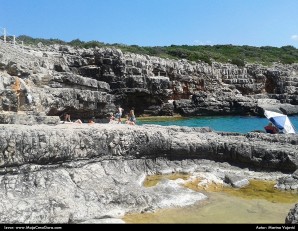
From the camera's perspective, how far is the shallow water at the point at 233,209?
9.88 meters

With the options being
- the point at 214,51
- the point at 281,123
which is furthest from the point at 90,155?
the point at 214,51

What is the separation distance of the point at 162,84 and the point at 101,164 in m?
32.1

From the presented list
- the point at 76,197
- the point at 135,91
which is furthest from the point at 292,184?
the point at 135,91

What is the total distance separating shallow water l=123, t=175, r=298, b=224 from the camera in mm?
9875

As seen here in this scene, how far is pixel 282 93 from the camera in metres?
53.8

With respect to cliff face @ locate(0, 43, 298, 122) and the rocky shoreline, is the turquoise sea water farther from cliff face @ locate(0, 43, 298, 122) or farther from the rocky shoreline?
the rocky shoreline

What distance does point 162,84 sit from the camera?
44281 millimetres

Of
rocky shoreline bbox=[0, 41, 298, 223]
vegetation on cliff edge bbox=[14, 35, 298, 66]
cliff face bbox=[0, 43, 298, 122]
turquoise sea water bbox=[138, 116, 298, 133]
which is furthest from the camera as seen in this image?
vegetation on cliff edge bbox=[14, 35, 298, 66]

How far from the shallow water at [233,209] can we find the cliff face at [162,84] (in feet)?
39.3

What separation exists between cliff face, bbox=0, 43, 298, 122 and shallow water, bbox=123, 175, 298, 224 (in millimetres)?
11967

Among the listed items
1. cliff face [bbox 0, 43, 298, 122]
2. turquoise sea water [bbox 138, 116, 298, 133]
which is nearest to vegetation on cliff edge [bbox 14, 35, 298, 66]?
cliff face [bbox 0, 43, 298, 122]

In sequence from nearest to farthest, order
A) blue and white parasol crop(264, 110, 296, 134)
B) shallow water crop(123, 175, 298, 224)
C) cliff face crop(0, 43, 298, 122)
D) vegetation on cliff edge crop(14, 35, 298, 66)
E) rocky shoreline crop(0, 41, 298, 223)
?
shallow water crop(123, 175, 298, 224) < rocky shoreline crop(0, 41, 298, 223) < blue and white parasol crop(264, 110, 296, 134) < cliff face crop(0, 43, 298, 122) < vegetation on cliff edge crop(14, 35, 298, 66)

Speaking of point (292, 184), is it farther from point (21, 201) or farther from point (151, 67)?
point (151, 67)

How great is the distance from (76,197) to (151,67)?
35.9 metres
